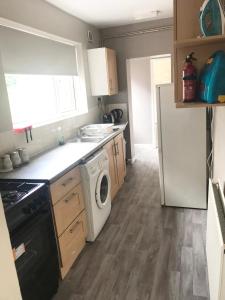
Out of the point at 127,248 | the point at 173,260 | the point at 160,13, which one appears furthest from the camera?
the point at 160,13

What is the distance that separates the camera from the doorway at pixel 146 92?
5.56 meters

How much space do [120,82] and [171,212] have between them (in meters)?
2.61

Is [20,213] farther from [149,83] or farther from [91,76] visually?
[149,83]

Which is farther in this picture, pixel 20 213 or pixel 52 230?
pixel 52 230

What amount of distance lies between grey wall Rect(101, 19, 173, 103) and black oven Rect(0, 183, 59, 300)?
326 cm

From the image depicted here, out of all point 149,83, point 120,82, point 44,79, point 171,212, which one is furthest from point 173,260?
point 149,83

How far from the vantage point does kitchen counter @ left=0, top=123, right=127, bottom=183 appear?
1.98 meters

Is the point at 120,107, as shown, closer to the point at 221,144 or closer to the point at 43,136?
the point at 43,136

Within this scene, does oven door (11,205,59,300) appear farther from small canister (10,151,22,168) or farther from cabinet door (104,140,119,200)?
cabinet door (104,140,119,200)

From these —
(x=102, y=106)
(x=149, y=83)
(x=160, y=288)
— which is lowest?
(x=160, y=288)

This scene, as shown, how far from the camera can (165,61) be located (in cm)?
549

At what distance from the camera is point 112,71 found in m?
4.23

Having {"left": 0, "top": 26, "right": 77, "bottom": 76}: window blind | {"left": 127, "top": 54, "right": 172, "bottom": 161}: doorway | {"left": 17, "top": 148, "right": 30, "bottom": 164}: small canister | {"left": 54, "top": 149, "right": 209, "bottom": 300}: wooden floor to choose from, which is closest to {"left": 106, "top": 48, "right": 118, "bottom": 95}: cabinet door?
{"left": 0, "top": 26, "right": 77, "bottom": 76}: window blind

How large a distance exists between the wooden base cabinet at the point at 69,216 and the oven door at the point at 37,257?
10 centimetres
